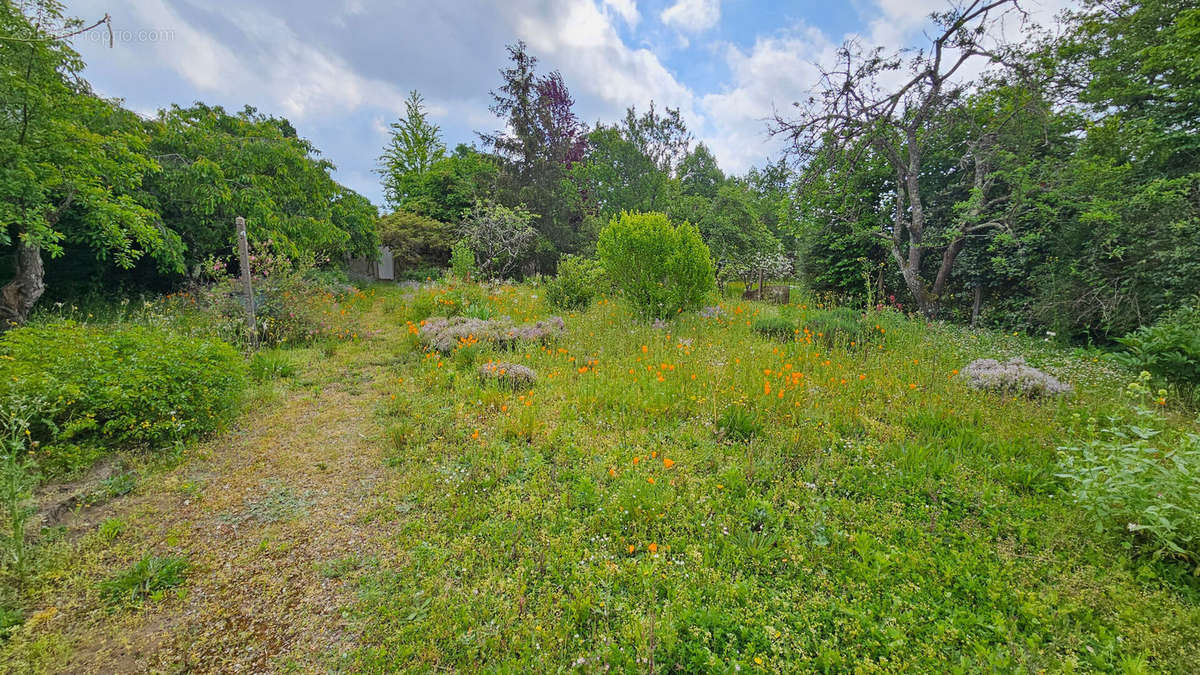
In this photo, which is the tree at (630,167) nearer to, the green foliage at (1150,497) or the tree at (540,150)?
the tree at (540,150)

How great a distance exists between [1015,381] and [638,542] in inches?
160

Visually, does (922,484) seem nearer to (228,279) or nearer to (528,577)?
(528,577)

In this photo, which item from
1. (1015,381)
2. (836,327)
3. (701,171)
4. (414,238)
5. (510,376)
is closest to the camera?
(1015,381)

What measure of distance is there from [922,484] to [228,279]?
32.5 feet

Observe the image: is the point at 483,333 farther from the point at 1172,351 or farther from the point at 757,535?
the point at 1172,351

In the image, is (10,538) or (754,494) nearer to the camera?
(10,538)

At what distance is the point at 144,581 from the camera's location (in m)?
2.03

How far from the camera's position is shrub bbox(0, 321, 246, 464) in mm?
2848

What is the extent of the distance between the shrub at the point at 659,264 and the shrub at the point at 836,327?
2027 mm

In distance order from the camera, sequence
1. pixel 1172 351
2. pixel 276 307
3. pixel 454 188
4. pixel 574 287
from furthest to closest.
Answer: pixel 454 188 → pixel 574 287 → pixel 276 307 → pixel 1172 351

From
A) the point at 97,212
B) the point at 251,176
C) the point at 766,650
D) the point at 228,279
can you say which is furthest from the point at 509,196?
the point at 766,650

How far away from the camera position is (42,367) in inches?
118

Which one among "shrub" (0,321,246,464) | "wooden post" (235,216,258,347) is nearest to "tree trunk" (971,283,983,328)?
"shrub" (0,321,246,464)

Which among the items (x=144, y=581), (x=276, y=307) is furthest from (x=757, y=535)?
(x=276, y=307)
